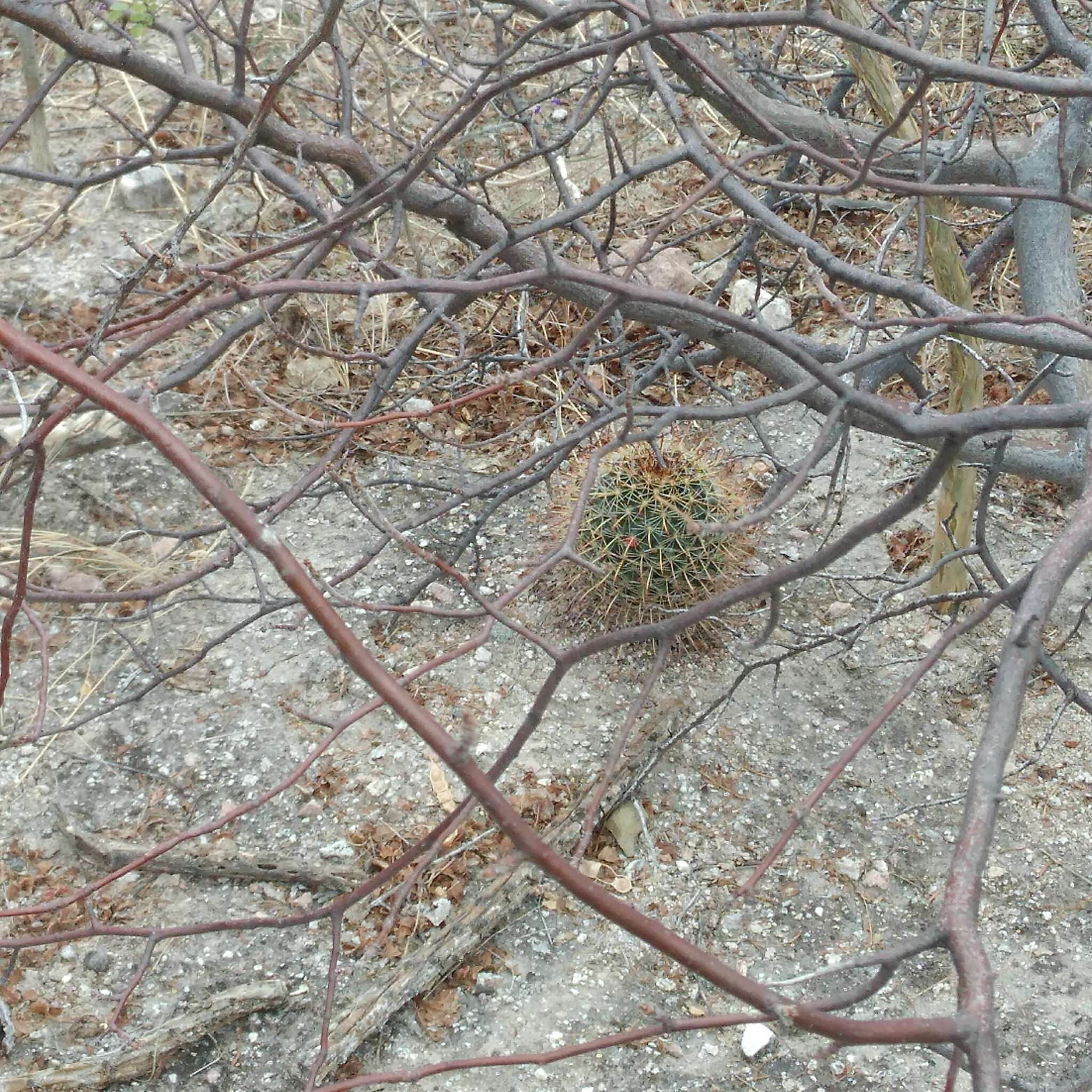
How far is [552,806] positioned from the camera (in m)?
2.57

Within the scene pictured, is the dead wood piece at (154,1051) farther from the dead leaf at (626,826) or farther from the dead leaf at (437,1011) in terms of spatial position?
the dead leaf at (626,826)

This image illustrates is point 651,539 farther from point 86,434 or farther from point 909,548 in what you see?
point 86,434

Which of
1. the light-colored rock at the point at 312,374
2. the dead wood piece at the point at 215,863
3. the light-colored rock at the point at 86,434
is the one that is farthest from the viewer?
the light-colored rock at the point at 312,374

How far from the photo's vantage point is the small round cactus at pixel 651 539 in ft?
9.42

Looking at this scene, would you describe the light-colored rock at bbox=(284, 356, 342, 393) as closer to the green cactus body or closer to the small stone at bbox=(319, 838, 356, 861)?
the green cactus body

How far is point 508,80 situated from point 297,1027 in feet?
5.81

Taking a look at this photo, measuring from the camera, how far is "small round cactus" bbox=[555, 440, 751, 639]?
287 centimetres

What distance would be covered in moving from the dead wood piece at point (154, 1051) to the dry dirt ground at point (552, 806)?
0.05m

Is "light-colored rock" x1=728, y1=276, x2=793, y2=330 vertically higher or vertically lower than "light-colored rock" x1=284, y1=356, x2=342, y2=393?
higher

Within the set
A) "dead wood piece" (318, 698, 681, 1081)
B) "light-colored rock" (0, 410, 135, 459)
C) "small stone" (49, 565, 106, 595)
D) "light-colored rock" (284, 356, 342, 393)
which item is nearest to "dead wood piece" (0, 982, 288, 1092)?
"dead wood piece" (318, 698, 681, 1081)

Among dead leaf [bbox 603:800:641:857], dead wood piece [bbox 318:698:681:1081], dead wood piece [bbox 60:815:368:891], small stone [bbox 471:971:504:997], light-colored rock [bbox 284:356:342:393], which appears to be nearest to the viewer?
dead wood piece [bbox 318:698:681:1081]

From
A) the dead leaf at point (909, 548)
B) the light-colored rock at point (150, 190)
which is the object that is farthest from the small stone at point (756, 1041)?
the light-colored rock at point (150, 190)

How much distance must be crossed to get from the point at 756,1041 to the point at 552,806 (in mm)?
677

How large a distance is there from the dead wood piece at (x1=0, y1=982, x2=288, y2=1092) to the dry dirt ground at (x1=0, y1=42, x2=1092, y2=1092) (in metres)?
0.05
